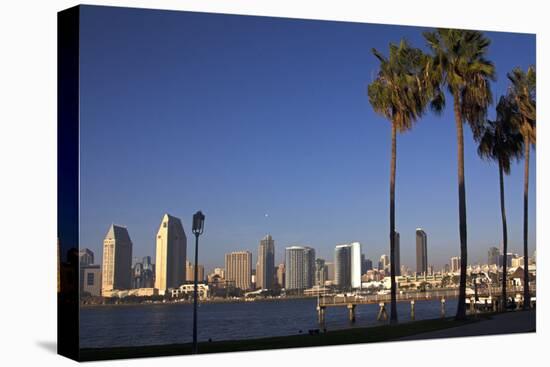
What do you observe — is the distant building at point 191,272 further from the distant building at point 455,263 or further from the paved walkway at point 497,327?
the distant building at point 455,263

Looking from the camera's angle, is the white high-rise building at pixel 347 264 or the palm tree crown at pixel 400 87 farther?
the palm tree crown at pixel 400 87

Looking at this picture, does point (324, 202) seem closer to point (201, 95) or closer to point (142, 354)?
point (201, 95)

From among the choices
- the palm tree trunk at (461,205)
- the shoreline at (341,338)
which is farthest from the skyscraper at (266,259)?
the palm tree trunk at (461,205)

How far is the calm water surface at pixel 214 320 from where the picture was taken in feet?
61.5

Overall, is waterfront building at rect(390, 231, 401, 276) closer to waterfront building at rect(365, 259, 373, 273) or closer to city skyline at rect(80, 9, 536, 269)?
city skyline at rect(80, 9, 536, 269)

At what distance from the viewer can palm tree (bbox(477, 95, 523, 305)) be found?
23.1 meters

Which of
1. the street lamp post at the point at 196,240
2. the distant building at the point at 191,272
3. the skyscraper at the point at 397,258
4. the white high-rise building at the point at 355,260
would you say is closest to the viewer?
the street lamp post at the point at 196,240

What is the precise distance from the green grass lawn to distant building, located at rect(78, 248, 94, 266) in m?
1.36

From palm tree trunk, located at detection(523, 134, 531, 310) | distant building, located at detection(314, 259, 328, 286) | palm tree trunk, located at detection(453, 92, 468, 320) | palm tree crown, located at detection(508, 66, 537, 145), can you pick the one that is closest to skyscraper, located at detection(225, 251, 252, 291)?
distant building, located at detection(314, 259, 328, 286)

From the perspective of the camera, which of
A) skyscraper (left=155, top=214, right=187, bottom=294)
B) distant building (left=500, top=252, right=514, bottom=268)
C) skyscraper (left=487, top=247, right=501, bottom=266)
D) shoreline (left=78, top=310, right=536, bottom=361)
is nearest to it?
shoreline (left=78, top=310, right=536, bottom=361)

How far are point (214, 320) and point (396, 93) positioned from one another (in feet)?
17.9

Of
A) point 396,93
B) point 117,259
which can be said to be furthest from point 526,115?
point 117,259

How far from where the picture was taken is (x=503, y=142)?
908 inches

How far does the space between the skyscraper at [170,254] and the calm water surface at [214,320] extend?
16.8 inches
